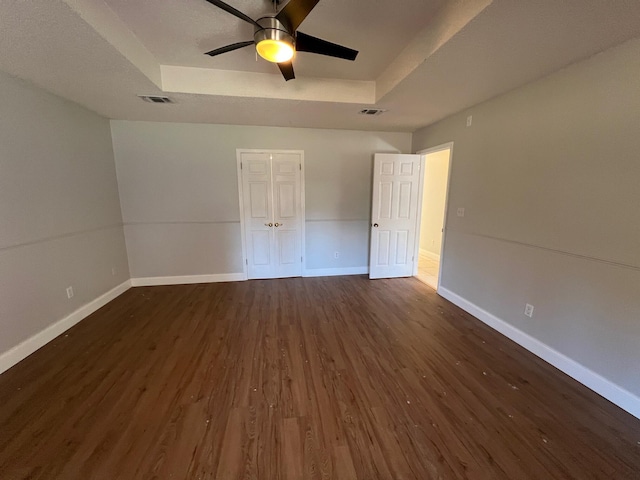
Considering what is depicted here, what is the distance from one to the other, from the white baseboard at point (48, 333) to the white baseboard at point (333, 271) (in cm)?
291

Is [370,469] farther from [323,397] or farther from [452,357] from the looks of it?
[452,357]

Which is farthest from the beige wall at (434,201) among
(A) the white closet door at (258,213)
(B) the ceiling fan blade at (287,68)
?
(B) the ceiling fan blade at (287,68)

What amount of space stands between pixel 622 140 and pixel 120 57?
385 cm

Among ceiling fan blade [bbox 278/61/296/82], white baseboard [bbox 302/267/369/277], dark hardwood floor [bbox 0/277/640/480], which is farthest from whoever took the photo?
white baseboard [bbox 302/267/369/277]

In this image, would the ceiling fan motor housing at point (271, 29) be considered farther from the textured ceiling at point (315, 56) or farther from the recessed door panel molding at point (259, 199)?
the recessed door panel molding at point (259, 199)

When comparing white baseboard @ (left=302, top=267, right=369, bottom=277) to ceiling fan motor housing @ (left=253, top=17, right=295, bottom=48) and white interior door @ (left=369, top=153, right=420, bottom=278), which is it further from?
ceiling fan motor housing @ (left=253, top=17, right=295, bottom=48)

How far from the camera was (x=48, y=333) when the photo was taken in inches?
104

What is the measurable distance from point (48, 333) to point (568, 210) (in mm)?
5035

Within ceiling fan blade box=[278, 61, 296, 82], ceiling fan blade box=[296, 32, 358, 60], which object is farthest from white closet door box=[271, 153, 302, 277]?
ceiling fan blade box=[296, 32, 358, 60]

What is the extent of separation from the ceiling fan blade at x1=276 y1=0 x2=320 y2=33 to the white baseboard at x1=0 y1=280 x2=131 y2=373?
3466mm

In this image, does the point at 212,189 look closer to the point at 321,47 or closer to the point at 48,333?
the point at 48,333

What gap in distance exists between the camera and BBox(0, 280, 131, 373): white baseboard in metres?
2.24

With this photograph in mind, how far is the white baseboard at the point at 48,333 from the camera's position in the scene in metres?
2.24

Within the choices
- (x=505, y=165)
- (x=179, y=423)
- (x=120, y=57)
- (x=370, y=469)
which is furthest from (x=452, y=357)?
(x=120, y=57)
